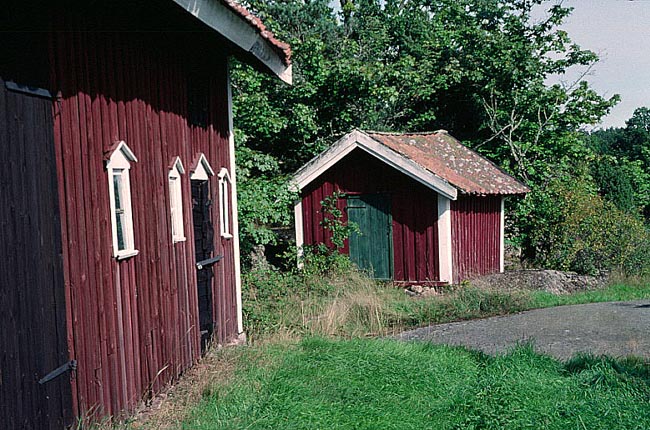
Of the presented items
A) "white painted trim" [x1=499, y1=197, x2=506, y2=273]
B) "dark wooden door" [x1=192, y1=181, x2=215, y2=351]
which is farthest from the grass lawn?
"white painted trim" [x1=499, y1=197, x2=506, y2=273]

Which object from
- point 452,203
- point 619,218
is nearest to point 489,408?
point 452,203

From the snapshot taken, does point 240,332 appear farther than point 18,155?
Yes

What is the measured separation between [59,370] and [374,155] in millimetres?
11220

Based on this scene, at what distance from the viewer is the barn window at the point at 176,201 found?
7.25m

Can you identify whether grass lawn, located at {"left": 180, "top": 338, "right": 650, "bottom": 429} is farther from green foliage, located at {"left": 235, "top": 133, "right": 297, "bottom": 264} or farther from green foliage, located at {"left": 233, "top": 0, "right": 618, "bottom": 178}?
green foliage, located at {"left": 233, "top": 0, "right": 618, "bottom": 178}

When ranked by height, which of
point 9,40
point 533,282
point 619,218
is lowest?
point 533,282

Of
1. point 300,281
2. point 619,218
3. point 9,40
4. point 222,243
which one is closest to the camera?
→ point 9,40

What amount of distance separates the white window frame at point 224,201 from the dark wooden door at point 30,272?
14.3ft

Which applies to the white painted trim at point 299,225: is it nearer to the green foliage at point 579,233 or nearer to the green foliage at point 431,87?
the green foliage at point 431,87

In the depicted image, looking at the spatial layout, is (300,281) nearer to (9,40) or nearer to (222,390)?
(222,390)

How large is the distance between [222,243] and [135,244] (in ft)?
9.79

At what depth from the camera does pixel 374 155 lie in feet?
49.9

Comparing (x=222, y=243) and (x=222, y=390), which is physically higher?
(x=222, y=243)

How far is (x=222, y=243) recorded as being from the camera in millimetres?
9062
